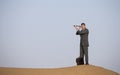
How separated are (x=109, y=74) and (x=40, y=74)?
231 cm

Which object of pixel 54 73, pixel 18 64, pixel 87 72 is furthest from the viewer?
pixel 18 64

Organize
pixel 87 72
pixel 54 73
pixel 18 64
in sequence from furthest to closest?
pixel 18 64 < pixel 54 73 < pixel 87 72

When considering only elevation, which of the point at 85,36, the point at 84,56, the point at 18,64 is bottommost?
the point at 18,64

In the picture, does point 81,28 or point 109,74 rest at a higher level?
point 81,28

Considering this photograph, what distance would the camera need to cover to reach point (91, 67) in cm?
700

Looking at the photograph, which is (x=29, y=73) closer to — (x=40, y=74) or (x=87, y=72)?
(x=40, y=74)

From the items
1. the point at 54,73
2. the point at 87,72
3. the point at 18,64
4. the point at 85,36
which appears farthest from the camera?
the point at 18,64

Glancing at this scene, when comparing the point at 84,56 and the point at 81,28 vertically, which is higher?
the point at 81,28

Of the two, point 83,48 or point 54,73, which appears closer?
point 54,73

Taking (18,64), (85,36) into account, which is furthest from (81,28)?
(18,64)

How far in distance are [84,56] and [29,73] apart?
222 centimetres

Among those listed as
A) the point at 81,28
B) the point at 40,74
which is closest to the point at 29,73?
the point at 40,74

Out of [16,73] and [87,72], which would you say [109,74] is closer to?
[87,72]

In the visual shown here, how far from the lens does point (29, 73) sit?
7.07m
